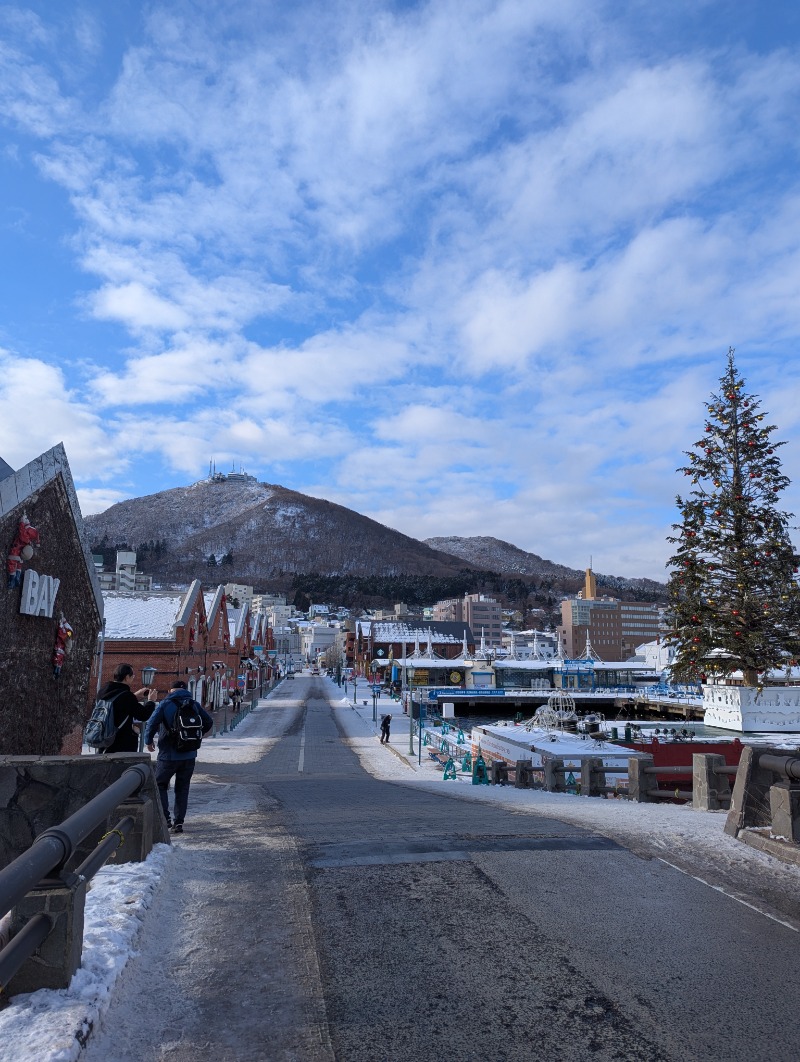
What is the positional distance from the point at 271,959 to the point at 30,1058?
1504mm

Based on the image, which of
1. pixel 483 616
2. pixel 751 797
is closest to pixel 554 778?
pixel 751 797

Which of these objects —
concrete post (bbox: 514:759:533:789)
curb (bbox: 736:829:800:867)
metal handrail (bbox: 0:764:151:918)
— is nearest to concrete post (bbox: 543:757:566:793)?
concrete post (bbox: 514:759:533:789)

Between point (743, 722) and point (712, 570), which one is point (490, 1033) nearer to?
point (712, 570)

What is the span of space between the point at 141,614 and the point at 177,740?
97.8ft

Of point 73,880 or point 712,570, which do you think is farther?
point 712,570

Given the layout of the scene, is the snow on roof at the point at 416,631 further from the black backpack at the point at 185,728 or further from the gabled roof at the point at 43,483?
the black backpack at the point at 185,728

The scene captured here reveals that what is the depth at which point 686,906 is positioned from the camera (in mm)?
4910

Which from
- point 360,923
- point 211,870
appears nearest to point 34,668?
point 211,870

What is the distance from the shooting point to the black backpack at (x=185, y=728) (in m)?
7.50

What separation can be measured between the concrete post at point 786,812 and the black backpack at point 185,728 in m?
5.82

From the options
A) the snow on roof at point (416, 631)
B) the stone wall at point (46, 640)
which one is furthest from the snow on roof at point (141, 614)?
the snow on roof at point (416, 631)

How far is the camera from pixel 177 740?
24.7 ft

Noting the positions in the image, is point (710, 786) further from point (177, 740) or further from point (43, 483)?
point (43, 483)

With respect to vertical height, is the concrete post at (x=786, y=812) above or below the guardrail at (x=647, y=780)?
above
